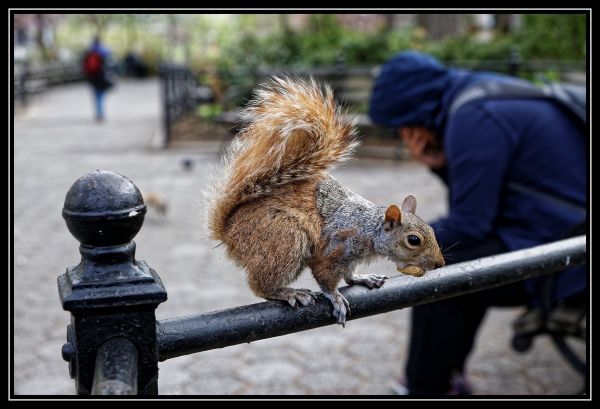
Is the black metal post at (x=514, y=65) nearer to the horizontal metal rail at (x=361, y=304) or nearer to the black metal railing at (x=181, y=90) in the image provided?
the black metal railing at (x=181, y=90)

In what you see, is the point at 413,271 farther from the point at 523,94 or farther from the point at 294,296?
the point at 523,94

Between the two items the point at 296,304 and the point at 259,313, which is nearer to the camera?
the point at 259,313

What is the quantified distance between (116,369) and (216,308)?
345 centimetres

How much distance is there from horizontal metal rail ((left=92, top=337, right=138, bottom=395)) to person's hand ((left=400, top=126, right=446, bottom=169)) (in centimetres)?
225

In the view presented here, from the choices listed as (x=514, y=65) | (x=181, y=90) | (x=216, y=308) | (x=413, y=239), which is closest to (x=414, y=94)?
(x=413, y=239)

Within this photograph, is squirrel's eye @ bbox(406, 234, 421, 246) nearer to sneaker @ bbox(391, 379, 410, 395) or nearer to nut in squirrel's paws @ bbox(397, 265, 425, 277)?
nut in squirrel's paws @ bbox(397, 265, 425, 277)

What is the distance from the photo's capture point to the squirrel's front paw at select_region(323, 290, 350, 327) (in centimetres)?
146

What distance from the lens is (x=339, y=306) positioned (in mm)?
1474

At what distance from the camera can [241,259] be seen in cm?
153

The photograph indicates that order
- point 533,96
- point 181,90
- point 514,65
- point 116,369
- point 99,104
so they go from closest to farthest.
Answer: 1. point 116,369
2. point 533,96
3. point 514,65
4. point 181,90
5. point 99,104
